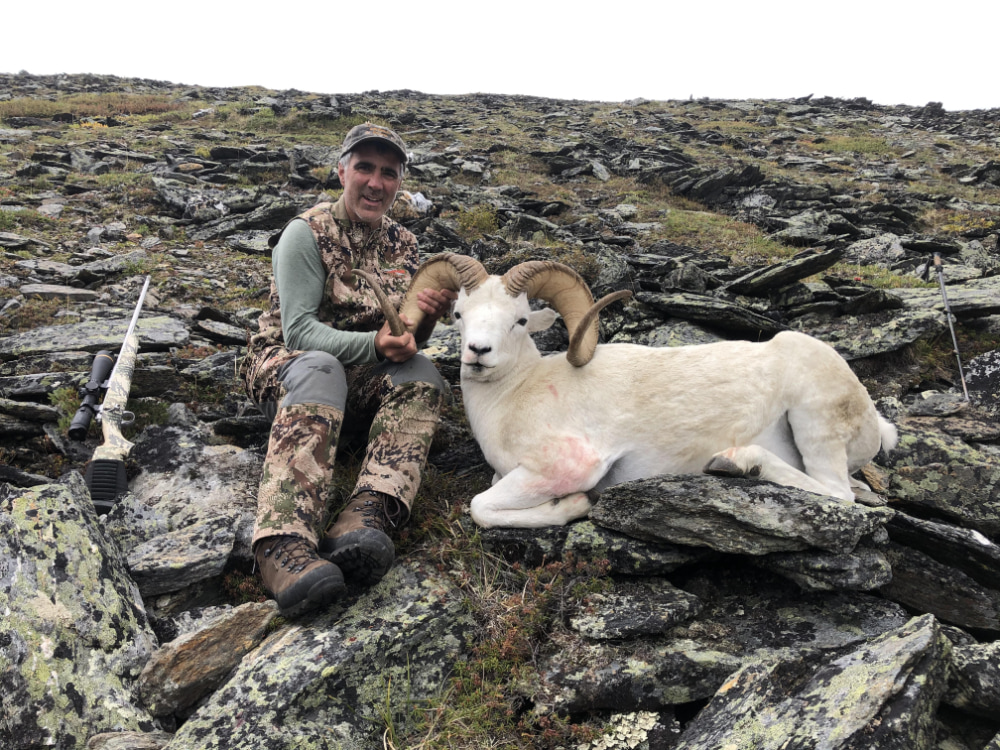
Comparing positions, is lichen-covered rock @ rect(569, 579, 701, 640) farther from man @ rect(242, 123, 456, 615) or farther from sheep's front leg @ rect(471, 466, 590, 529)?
man @ rect(242, 123, 456, 615)

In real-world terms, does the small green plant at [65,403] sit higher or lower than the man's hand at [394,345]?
lower

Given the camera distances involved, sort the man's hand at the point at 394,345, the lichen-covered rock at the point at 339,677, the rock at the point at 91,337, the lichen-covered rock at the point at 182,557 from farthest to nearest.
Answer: the rock at the point at 91,337
the man's hand at the point at 394,345
the lichen-covered rock at the point at 182,557
the lichen-covered rock at the point at 339,677

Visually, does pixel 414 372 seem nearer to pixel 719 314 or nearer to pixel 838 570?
pixel 838 570

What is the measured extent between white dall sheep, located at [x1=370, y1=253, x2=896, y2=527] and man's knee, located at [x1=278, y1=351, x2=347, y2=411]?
3.32ft

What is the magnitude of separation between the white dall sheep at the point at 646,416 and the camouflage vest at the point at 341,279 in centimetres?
108

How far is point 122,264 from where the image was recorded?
11.2 meters

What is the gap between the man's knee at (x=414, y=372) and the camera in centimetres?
490

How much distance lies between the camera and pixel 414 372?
493cm

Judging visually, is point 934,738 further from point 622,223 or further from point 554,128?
point 554,128

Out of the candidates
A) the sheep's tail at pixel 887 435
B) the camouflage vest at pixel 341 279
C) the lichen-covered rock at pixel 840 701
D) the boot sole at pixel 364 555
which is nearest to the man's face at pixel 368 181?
the camouflage vest at pixel 341 279

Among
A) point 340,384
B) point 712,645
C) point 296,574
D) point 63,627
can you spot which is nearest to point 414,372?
point 340,384

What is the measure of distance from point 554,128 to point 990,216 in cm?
2521

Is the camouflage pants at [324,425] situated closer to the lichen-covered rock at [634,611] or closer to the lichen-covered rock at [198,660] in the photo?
the lichen-covered rock at [198,660]

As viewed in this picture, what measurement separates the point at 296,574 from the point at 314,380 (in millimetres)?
1449
